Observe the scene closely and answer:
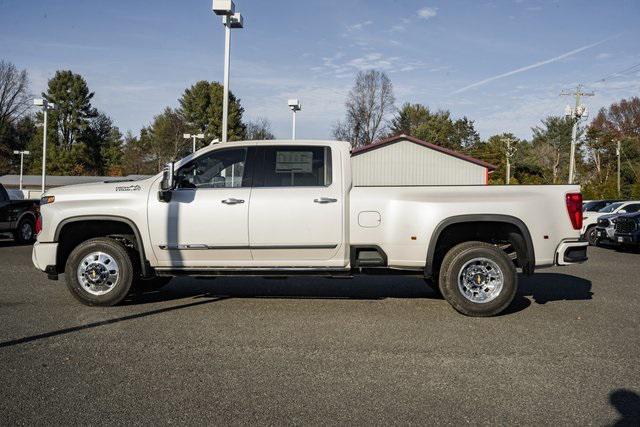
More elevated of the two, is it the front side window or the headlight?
the front side window

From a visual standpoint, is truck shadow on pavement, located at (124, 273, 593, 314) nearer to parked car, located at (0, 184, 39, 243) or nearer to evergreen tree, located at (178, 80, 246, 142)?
parked car, located at (0, 184, 39, 243)

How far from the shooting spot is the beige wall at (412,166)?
3359cm

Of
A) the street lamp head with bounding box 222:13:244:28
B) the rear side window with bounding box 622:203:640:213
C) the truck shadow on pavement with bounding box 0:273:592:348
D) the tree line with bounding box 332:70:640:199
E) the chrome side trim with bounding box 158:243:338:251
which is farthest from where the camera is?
the tree line with bounding box 332:70:640:199

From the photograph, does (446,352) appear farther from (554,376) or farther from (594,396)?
(594,396)

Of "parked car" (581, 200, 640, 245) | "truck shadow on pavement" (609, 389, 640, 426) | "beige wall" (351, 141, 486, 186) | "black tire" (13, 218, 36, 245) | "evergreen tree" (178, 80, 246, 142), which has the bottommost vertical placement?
"truck shadow on pavement" (609, 389, 640, 426)

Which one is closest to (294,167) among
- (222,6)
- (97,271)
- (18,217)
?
(97,271)

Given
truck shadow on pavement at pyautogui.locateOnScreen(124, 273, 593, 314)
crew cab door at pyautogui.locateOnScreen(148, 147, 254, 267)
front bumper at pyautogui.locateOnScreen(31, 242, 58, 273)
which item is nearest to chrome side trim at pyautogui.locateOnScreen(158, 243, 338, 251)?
crew cab door at pyautogui.locateOnScreen(148, 147, 254, 267)

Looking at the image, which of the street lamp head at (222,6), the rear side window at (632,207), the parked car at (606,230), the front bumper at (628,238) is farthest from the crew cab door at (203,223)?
the rear side window at (632,207)

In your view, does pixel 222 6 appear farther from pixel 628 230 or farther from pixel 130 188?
pixel 628 230

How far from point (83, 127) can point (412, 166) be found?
52886 mm

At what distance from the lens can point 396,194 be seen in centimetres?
667

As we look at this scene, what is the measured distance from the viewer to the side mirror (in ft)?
21.6

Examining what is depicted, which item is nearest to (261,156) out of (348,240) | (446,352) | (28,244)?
(348,240)

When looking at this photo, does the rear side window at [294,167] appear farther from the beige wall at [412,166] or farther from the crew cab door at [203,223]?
the beige wall at [412,166]
